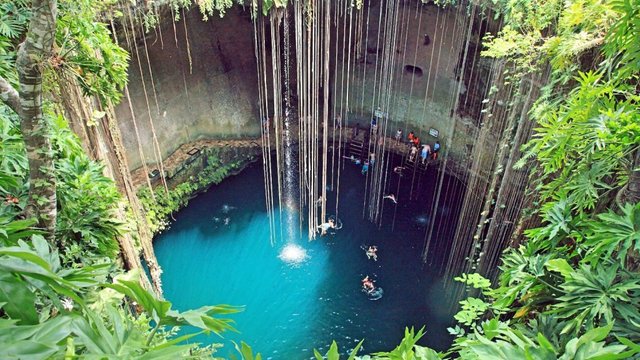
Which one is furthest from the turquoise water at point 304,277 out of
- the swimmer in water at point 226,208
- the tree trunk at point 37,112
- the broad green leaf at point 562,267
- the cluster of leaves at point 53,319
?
the cluster of leaves at point 53,319

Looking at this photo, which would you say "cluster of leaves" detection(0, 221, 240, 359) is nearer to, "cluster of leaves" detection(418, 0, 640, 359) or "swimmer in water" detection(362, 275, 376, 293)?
"cluster of leaves" detection(418, 0, 640, 359)

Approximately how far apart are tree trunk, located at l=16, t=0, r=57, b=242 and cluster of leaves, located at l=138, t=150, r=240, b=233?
4.25 meters

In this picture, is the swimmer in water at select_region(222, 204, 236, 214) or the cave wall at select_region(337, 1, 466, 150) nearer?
the swimmer in water at select_region(222, 204, 236, 214)

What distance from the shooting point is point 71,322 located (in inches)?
43.8

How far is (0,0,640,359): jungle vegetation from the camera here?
1.27 meters

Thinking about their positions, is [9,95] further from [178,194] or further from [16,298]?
[178,194]

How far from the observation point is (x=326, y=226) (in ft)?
23.0

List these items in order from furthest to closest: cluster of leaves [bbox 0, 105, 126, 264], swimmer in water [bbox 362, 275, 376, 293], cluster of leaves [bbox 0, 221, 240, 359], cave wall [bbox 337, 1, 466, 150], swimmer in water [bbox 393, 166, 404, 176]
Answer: swimmer in water [bbox 393, 166, 404, 176] → cave wall [bbox 337, 1, 466, 150] → swimmer in water [bbox 362, 275, 376, 293] → cluster of leaves [bbox 0, 105, 126, 264] → cluster of leaves [bbox 0, 221, 240, 359]

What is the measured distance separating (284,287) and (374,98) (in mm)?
4431

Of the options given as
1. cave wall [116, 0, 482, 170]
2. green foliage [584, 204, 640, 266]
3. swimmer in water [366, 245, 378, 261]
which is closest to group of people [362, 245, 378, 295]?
swimmer in water [366, 245, 378, 261]

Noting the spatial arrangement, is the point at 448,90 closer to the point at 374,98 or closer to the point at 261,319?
the point at 374,98

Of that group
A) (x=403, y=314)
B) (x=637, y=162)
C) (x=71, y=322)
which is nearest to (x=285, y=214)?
(x=403, y=314)

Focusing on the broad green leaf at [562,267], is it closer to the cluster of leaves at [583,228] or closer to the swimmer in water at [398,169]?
the cluster of leaves at [583,228]

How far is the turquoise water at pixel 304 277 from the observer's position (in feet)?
18.0
